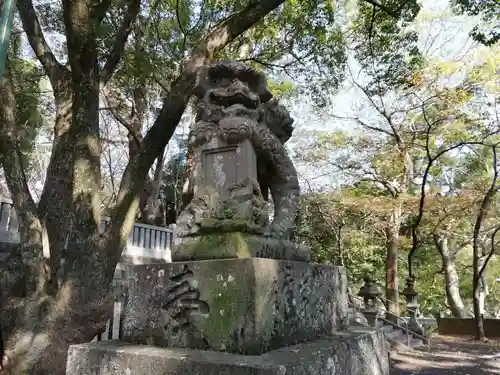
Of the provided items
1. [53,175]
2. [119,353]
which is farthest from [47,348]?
[119,353]

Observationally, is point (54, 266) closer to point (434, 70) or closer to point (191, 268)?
point (191, 268)

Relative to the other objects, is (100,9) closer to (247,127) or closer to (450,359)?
(247,127)

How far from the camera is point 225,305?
200cm

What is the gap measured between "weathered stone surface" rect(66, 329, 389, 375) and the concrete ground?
5.71 metres

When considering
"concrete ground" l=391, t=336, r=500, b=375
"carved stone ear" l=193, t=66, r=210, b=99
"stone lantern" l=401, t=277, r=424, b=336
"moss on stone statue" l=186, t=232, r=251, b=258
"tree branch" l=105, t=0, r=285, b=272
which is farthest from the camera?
"stone lantern" l=401, t=277, r=424, b=336

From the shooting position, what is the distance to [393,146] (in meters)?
14.4

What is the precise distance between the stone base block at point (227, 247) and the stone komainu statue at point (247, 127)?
97 mm

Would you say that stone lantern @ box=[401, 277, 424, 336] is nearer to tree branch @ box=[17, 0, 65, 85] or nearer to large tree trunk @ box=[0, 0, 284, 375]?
large tree trunk @ box=[0, 0, 284, 375]

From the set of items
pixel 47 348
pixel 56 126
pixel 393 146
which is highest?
pixel 393 146

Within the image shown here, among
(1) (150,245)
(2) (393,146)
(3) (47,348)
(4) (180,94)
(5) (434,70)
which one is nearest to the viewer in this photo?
(3) (47,348)

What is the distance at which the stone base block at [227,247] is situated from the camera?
2.14m

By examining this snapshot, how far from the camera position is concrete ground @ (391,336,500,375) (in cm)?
795

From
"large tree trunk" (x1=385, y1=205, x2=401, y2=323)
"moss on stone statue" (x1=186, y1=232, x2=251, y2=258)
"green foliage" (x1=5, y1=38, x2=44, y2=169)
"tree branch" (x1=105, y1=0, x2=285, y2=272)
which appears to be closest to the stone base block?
"moss on stone statue" (x1=186, y1=232, x2=251, y2=258)

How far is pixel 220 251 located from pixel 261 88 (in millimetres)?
1269
